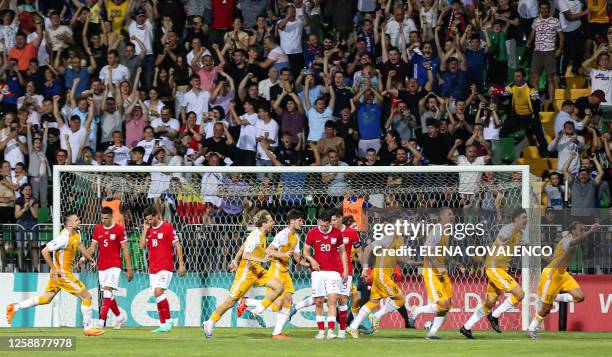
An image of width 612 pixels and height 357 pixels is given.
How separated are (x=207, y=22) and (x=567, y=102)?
810 cm

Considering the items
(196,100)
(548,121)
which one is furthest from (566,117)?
(196,100)

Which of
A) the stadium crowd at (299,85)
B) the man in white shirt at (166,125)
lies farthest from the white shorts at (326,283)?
the man in white shirt at (166,125)

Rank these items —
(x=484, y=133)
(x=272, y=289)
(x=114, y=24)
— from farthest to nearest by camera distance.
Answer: (x=114, y=24), (x=484, y=133), (x=272, y=289)

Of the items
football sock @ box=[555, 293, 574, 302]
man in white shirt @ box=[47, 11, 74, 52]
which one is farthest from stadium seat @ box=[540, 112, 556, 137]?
man in white shirt @ box=[47, 11, 74, 52]

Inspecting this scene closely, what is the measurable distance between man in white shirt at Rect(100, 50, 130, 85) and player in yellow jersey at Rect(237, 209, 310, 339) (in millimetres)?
7768

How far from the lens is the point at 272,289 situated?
2131cm

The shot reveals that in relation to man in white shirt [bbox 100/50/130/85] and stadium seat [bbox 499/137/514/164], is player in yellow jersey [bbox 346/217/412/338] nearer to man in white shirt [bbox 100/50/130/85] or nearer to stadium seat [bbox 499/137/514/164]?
stadium seat [bbox 499/137/514/164]

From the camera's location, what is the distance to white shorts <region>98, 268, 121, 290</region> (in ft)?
75.4

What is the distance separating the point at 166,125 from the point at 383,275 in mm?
7125

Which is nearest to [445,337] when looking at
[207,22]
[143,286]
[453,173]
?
[453,173]

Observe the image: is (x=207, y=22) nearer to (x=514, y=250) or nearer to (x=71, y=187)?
(x=71, y=187)

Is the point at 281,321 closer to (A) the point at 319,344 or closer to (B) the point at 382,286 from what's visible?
(A) the point at 319,344

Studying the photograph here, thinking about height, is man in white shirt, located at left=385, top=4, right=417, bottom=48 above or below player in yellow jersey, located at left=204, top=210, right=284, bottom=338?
above

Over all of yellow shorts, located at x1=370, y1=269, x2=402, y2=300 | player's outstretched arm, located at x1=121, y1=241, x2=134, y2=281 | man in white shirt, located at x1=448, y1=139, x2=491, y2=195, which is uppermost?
man in white shirt, located at x1=448, y1=139, x2=491, y2=195
